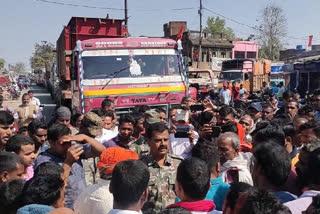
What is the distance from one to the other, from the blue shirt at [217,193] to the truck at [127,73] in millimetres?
5021

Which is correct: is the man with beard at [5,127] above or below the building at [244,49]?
below

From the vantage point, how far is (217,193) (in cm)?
252

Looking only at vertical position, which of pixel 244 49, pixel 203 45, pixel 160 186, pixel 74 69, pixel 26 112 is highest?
pixel 203 45

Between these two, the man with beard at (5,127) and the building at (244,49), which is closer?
the man with beard at (5,127)

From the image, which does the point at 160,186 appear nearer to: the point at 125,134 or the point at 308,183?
the point at 308,183

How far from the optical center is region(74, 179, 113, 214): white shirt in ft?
7.61

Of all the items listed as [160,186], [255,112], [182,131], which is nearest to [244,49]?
[255,112]

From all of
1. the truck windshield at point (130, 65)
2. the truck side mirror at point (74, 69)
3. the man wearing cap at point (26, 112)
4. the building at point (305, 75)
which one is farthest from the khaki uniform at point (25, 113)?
the building at point (305, 75)

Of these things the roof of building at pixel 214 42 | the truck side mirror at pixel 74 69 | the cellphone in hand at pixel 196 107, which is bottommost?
the cellphone in hand at pixel 196 107

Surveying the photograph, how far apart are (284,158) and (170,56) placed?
5738 mm

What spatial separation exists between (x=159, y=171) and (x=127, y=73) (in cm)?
487

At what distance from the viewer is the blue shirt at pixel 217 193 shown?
8.18 feet

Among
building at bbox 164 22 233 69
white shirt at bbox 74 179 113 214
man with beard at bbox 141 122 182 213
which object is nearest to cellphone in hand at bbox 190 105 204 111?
man with beard at bbox 141 122 182 213

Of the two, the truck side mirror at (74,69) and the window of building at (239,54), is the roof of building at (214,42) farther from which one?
the truck side mirror at (74,69)
